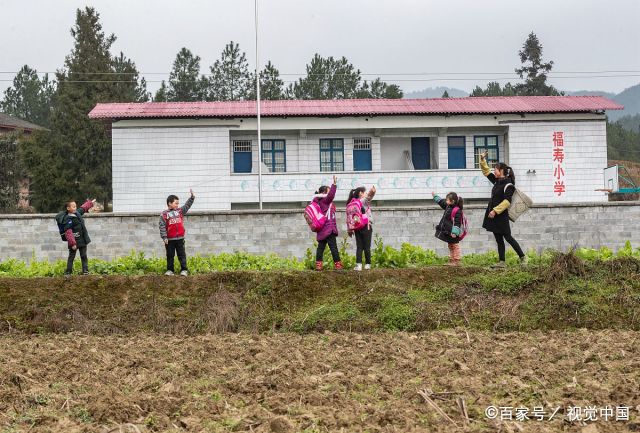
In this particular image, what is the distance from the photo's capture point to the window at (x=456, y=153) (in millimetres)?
32844

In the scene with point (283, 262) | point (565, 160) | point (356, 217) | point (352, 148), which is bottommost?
point (283, 262)

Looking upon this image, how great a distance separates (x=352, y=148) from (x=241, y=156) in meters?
4.44

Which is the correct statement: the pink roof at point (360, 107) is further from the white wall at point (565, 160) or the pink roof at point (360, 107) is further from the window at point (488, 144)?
the window at point (488, 144)

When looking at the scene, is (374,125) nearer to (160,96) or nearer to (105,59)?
(105,59)

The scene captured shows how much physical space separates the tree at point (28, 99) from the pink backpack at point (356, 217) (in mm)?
68028

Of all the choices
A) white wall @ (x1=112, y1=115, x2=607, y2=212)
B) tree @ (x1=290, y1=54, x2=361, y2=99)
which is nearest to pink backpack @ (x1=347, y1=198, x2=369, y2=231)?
white wall @ (x1=112, y1=115, x2=607, y2=212)

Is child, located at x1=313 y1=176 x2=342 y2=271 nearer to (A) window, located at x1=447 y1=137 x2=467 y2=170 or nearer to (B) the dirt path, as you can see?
(B) the dirt path

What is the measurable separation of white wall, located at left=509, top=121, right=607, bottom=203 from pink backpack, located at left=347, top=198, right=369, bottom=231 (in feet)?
61.3

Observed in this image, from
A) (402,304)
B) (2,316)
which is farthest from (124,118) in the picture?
(402,304)

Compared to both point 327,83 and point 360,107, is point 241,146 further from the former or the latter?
point 327,83

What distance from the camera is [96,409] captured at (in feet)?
21.9

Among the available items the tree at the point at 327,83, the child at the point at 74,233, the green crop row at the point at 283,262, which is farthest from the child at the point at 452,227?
the tree at the point at 327,83

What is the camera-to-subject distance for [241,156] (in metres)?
32.1

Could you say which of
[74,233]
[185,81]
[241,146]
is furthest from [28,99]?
[74,233]
